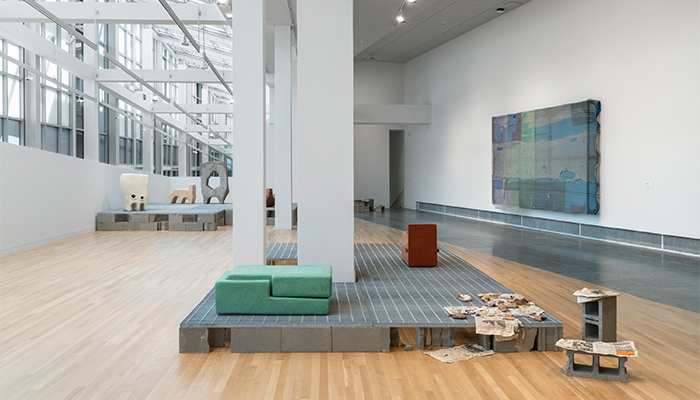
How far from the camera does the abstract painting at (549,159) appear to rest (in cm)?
897

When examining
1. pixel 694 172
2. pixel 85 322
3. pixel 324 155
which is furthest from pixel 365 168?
pixel 85 322

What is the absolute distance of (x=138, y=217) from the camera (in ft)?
37.3

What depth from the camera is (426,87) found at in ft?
54.4

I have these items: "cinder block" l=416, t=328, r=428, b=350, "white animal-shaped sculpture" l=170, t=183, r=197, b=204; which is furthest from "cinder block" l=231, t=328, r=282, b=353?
"white animal-shaped sculpture" l=170, t=183, r=197, b=204

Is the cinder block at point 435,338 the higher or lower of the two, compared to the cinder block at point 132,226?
lower

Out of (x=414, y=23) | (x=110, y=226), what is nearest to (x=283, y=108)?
(x=414, y=23)

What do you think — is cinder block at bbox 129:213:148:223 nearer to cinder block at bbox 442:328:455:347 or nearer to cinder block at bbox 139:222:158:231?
cinder block at bbox 139:222:158:231

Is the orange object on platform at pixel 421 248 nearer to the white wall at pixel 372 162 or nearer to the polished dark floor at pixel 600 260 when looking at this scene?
the polished dark floor at pixel 600 260

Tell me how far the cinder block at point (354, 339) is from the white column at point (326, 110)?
1547 mm

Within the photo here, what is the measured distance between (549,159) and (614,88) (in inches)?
79.2

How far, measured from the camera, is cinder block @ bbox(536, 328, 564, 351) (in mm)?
3328

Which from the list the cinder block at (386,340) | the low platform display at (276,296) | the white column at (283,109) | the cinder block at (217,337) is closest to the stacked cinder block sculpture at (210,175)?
the white column at (283,109)

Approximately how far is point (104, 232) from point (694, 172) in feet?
39.0

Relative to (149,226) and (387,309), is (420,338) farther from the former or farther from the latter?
(149,226)
